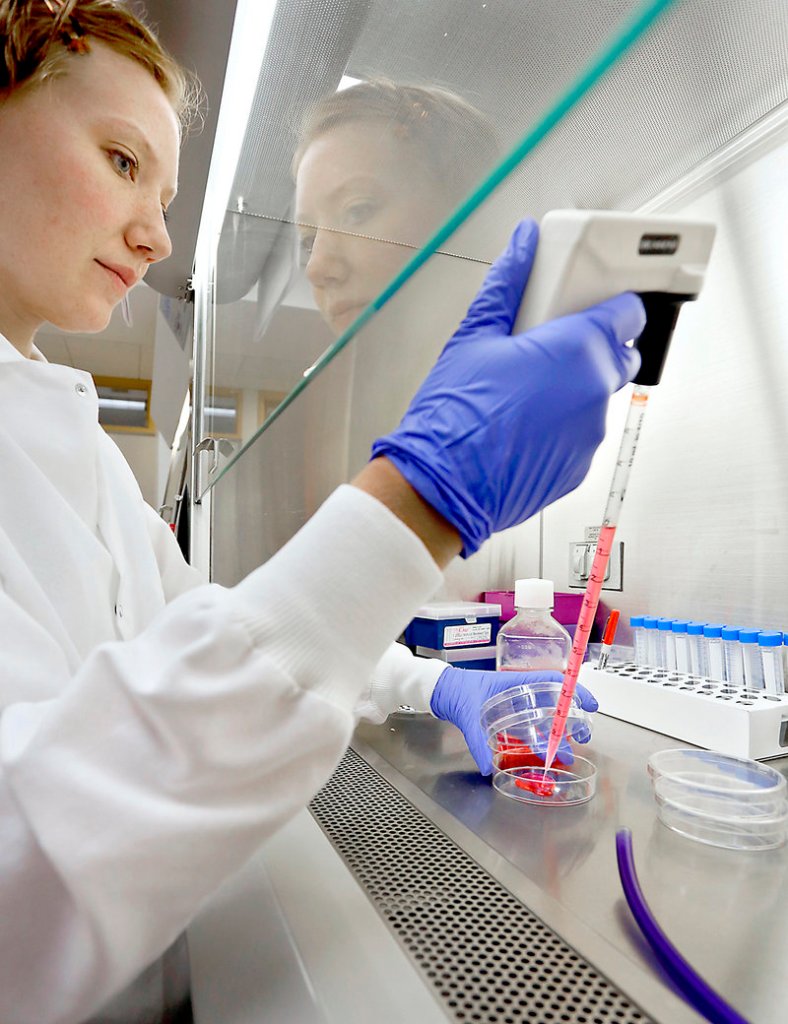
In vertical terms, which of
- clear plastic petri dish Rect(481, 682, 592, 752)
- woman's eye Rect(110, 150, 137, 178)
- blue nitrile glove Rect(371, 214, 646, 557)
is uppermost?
woman's eye Rect(110, 150, 137, 178)

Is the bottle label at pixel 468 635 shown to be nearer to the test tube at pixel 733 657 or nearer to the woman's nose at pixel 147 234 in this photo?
the test tube at pixel 733 657

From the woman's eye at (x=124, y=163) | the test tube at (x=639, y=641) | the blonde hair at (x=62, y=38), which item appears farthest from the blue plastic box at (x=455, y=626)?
the blonde hair at (x=62, y=38)

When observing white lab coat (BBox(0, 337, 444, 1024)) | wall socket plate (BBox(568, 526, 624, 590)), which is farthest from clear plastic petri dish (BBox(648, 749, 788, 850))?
wall socket plate (BBox(568, 526, 624, 590))

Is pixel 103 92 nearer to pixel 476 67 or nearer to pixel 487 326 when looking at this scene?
pixel 476 67

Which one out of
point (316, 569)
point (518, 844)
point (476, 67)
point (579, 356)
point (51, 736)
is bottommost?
point (518, 844)

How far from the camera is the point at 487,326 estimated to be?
0.52 metres

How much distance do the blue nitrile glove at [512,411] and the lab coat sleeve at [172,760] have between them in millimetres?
63

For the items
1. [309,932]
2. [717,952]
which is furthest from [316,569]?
[717,952]

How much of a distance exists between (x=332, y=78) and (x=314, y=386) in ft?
1.38

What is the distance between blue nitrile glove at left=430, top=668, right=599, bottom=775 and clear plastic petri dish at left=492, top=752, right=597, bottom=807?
0.06 feet

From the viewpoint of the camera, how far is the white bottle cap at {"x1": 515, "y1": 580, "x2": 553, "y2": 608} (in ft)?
3.46

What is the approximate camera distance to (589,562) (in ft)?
4.50

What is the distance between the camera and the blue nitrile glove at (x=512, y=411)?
0.45 metres

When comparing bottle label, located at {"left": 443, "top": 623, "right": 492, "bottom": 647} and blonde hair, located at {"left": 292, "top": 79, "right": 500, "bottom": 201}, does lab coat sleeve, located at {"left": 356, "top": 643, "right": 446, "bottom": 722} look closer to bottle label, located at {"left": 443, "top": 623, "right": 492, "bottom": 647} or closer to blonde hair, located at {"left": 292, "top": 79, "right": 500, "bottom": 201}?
bottle label, located at {"left": 443, "top": 623, "right": 492, "bottom": 647}
